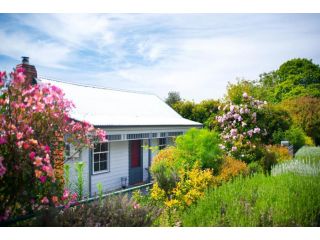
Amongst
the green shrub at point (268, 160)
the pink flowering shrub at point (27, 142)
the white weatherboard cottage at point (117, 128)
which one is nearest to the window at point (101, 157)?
the white weatherboard cottage at point (117, 128)

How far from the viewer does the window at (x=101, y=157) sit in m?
10.8

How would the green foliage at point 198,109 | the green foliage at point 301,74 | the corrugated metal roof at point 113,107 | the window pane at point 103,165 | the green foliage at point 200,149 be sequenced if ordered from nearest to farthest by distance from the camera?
the green foliage at point 301,74, the green foliage at point 200,149, the corrugated metal roof at point 113,107, the window pane at point 103,165, the green foliage at point 198,109

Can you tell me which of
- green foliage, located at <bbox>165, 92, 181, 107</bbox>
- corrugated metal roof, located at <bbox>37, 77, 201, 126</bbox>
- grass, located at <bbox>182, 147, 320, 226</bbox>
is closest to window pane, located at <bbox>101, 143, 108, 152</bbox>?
corrugated metal roof, located at <bbox>37, 77, 201, 126</bbox>

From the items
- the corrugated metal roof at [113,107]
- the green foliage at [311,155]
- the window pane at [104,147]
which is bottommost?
the green foliage at [311,155]

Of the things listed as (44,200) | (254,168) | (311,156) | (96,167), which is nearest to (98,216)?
(44,200)

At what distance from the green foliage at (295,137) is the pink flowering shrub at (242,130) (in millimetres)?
1914

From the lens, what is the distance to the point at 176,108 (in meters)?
19.0

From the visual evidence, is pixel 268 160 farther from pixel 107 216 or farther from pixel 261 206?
pixel 107 216

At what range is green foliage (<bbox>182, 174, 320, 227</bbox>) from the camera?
4.30 meters

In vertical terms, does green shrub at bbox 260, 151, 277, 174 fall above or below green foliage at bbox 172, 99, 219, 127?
below

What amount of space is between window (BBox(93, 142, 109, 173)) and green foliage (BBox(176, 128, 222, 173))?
4742mm

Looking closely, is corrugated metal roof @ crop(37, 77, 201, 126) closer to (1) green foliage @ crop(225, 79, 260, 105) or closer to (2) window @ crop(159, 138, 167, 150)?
(2) window @ crop(159, 138, 167, 150)

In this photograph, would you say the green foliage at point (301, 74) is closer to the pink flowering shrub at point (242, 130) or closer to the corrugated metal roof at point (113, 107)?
the pink flowering shrub at point (242, 130)
